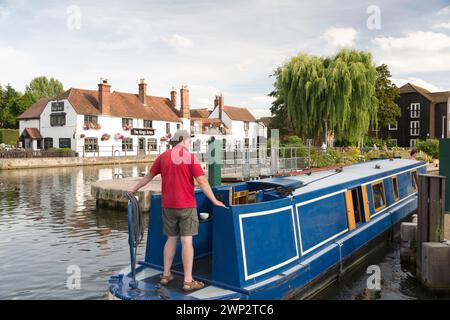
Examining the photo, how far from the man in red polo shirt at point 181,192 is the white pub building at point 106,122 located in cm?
3183

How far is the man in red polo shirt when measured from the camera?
15.6ft

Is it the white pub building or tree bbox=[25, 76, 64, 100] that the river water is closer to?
the white pub building

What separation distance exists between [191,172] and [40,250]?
6.45 metres

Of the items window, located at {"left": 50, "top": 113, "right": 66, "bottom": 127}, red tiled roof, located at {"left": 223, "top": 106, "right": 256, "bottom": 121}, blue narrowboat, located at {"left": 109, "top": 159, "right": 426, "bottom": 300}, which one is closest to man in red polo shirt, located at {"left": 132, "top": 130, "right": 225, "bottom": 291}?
blue narrowboat, located at {"left": 109, "top": 159, "right": 426, "bottom": 300}

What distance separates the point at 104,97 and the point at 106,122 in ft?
9.09

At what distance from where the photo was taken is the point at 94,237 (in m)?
10.8

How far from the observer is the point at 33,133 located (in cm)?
4484

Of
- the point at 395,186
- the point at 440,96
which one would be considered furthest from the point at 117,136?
the point at 440,96

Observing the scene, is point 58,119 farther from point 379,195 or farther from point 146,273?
point 146,273

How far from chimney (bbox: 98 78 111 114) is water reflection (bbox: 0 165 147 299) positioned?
28021 mm

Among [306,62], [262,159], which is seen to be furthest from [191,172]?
[306,62]
